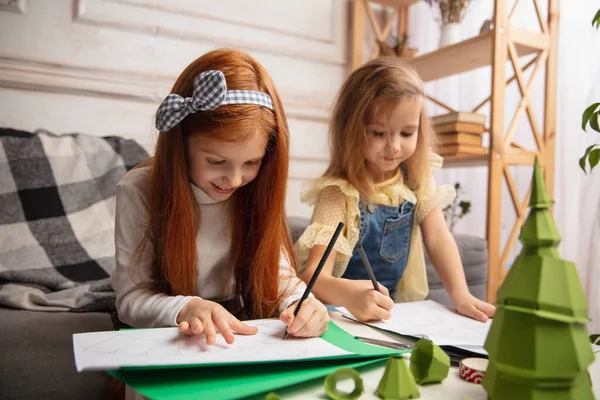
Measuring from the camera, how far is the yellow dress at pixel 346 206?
44.2 inches

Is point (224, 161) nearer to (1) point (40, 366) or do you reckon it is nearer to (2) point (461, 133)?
(1) point (40, 366)

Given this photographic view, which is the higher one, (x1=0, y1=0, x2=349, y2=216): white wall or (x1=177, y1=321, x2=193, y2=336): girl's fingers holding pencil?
(x1=0, y1=0, x2=349, y2=216): white wall

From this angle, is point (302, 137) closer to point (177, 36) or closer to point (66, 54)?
point (177, 36)

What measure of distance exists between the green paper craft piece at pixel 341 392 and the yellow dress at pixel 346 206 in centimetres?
64

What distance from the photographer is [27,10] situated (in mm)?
1719

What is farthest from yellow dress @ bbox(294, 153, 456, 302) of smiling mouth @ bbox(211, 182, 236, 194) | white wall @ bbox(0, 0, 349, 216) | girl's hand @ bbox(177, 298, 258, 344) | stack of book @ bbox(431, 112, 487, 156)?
white wall @ bbox(0, 0, 349, 216)

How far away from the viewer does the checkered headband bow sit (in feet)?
2.49

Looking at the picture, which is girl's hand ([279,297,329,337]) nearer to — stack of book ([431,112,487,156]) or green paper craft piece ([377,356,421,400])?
green paper craft piece ([377,356,421,400])

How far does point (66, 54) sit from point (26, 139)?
460 mm

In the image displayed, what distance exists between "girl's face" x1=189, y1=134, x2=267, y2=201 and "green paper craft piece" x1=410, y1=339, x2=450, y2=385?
0.43 metres

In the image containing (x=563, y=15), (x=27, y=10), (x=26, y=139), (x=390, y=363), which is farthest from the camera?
(x=563, y=15)

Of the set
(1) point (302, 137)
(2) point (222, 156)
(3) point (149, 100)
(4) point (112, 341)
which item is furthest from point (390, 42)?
(4) point (112, 341)

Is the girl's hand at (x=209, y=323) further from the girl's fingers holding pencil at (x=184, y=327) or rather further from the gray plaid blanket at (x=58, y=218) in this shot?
the gray plaid blanket at (x=58, y=218)

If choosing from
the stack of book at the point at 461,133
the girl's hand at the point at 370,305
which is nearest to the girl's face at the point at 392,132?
the girl's hand at the point at 370,305
